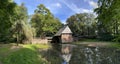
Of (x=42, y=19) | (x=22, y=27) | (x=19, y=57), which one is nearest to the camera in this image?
(x=19, y=57)

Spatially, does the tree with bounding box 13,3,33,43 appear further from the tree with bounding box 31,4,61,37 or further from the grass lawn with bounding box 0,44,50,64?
the tree with bounding box 31,4,61,37

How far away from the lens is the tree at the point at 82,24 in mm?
67713

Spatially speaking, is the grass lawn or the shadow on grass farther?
the grass lawn

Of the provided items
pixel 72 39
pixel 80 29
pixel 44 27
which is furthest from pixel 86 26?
pixel 44 27

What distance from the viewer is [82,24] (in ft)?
224

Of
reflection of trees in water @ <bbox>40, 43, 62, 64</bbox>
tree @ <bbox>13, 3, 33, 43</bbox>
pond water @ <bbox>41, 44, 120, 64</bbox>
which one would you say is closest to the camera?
pond water @ <bbox>41, 44, 120, 64</bbox>

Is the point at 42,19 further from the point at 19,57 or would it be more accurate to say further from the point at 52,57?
the point at 19,57

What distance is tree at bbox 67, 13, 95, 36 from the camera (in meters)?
67.7

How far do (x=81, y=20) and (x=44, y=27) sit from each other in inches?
782

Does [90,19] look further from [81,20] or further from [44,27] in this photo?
[44,27]

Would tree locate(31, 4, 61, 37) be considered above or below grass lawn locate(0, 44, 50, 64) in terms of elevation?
above

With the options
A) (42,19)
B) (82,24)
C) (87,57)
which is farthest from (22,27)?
(82,24)

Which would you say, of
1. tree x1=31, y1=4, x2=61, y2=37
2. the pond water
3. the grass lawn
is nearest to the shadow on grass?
the grass lawn

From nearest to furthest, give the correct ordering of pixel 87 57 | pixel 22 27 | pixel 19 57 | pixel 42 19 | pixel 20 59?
pixel 20 59, pixel 19 57, pixel 87 57, pixel 22 27, pixel 42 19
